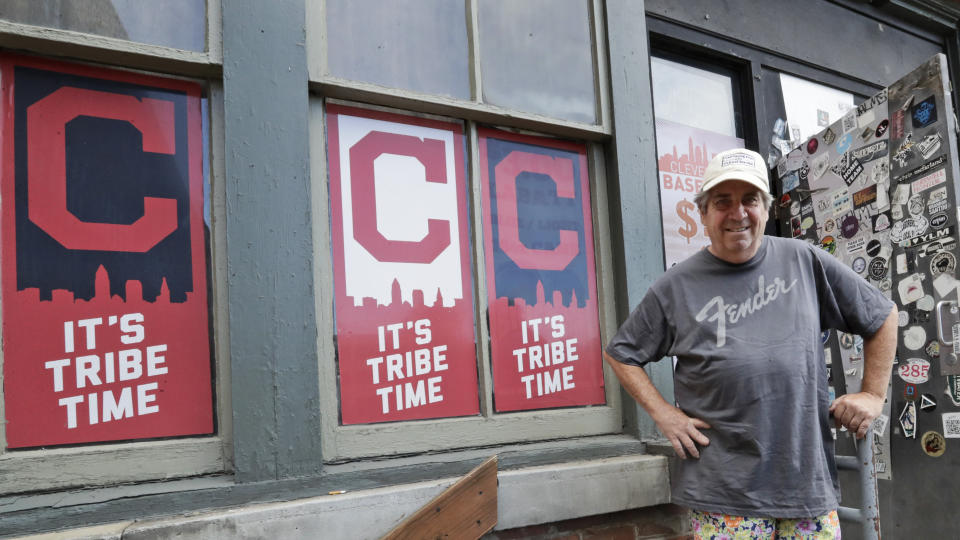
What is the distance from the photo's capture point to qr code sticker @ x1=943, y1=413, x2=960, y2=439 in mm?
2889

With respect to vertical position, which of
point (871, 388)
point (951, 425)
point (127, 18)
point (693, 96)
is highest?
point (693, 96)

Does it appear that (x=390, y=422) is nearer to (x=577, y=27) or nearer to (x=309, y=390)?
(x=309, y=390)

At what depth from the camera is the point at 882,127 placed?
3.21 m

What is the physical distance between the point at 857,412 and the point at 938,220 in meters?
1.53

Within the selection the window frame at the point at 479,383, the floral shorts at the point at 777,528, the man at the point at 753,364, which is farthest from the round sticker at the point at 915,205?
the floral shorts at the point at 777,528

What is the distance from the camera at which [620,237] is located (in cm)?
283

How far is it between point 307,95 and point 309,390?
101cm

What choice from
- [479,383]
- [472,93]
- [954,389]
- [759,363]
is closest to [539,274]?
[479,383]

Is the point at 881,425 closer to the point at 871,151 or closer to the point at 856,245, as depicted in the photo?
the point at 856,245

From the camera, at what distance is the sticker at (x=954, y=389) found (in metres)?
2.89

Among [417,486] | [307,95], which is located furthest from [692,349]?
[307,95]

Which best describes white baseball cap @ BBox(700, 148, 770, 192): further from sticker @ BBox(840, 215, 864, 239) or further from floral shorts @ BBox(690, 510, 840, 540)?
sticker @ BBox(840, 215, 864, 239)

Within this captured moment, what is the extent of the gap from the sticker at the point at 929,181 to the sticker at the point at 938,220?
137mm

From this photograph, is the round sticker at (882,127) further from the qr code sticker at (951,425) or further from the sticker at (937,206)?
Result: the qr code sticker at (951,425)
